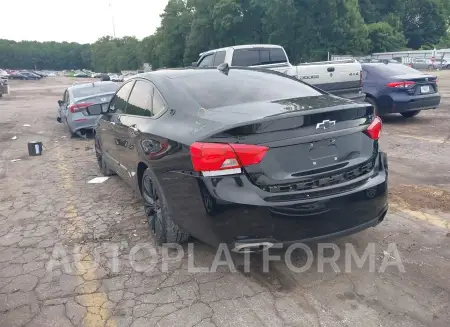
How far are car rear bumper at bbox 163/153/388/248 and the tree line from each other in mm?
43012

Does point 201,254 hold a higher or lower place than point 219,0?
lower

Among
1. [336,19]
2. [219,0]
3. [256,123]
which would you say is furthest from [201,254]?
[219,0]

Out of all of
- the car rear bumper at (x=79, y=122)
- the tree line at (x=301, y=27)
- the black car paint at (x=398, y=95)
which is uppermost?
the tree line at (x=301, y=27)

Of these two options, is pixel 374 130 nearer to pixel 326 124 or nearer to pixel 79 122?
pixel 326 124

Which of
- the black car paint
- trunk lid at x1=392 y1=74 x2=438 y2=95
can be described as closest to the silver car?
the black car paint

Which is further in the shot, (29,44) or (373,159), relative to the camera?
(29,44)

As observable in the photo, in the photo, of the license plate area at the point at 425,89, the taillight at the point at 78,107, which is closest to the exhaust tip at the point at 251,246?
the license plate area at the point at 425,89

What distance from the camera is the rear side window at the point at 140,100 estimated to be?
4.27 metres

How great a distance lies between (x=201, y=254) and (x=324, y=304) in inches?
50.4

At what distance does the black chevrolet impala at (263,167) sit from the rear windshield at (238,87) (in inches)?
0.7

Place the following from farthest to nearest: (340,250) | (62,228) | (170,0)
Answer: (170,0), (62,228), (340,250)

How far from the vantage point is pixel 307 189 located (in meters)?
3.00

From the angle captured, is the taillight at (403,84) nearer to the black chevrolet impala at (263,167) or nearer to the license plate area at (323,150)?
the black chevrolet impala at (263,167)

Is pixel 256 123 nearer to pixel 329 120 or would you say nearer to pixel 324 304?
pixel 329 120
